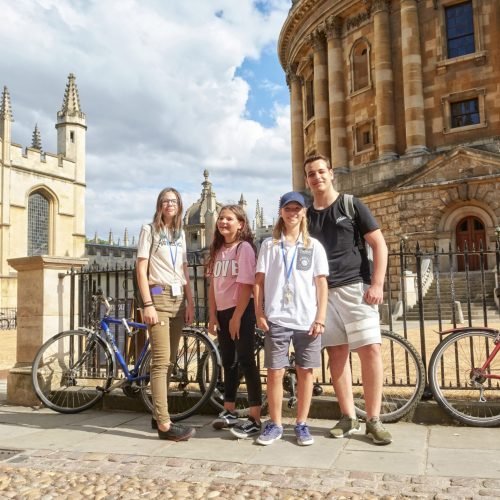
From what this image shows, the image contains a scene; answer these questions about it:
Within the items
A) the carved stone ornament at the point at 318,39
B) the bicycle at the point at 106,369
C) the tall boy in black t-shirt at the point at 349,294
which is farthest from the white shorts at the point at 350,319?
the carved stone ornament at the point at 318,39

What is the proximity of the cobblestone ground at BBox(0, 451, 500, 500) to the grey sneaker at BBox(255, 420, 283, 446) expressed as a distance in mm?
505

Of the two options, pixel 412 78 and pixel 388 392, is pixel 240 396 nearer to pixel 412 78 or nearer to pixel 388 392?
pixel 388 392

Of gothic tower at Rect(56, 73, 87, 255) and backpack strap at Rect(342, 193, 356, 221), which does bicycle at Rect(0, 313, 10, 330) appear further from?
backpack strap at Rect(342, 193, 356, 221)

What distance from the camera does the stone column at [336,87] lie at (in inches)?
1134

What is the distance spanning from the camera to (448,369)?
820cm

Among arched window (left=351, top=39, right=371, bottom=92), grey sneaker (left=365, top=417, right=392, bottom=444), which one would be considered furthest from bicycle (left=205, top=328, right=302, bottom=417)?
arched window (left=351, top=39, right=371, bottom=92)

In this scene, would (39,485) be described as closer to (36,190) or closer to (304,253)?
(304,253)

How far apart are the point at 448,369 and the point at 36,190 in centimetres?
4248

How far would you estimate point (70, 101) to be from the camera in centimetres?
4612

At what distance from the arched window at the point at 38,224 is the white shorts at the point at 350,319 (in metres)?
43.4

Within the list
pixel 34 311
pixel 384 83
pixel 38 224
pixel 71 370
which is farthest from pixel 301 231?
pixel 38 224

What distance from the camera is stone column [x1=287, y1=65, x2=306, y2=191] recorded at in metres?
33.4

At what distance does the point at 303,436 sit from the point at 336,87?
26923mm

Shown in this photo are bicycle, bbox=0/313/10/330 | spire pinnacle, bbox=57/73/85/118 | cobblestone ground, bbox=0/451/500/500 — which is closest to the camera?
cobblestone ground, bbox=0/451/500/500
